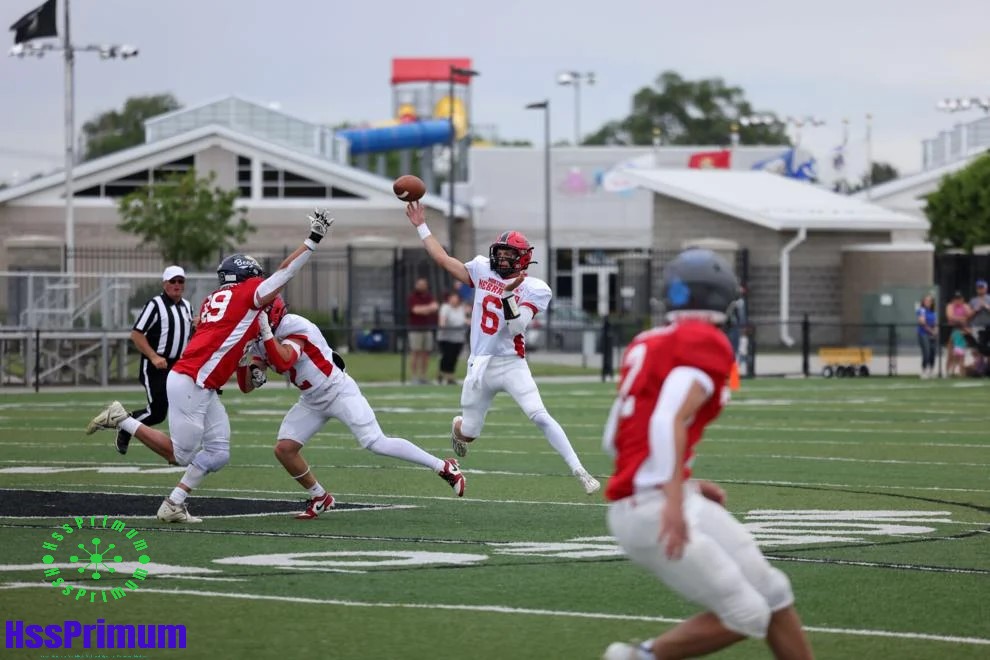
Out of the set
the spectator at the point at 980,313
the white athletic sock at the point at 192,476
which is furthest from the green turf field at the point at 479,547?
the spectator at the point at 980,313

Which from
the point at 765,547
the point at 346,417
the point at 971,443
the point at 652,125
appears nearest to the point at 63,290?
the point at 971,443

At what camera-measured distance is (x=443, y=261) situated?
12812 mm

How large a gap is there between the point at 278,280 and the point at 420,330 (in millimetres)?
18386

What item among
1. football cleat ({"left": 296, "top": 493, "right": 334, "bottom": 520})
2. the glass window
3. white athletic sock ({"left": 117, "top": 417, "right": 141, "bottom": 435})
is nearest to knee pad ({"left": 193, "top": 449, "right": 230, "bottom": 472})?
football cleat ({"left": 296, "top": 493, "right": 334, "bottom": 520})

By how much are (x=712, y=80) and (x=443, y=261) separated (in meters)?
101

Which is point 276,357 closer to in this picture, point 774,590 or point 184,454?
point 184,454

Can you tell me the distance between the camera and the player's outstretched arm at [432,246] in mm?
12664

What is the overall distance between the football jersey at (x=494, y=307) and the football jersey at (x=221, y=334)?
2.27 meters

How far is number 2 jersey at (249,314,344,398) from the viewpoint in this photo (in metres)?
11.4

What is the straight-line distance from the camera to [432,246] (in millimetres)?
12922

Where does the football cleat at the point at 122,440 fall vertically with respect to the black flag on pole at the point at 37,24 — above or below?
below

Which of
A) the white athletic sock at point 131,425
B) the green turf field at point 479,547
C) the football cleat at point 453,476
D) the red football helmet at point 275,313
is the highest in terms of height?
the red football helmet at point 275,313

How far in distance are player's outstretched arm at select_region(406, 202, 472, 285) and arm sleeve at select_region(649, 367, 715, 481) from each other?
6.74 m

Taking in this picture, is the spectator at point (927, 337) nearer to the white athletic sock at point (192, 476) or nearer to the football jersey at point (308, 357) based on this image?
the football jersey at point (308, 357)
